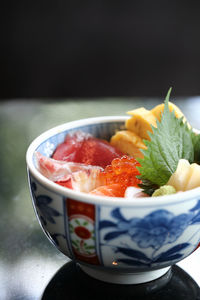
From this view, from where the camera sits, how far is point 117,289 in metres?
0.66

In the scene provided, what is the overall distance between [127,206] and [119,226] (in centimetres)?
3

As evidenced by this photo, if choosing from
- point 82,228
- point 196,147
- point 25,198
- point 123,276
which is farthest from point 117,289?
point 25,198

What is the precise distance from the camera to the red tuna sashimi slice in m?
0.83

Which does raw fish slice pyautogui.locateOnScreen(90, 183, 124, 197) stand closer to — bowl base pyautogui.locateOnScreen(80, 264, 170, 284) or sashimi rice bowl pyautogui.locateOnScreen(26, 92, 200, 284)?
sashimi rice bowl pyautogui.locateOnScreen(26, 92, 200, 284)

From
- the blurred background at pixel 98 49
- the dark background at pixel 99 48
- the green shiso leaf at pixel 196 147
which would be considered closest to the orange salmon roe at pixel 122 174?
the green shiso leaf at pixel 196 147

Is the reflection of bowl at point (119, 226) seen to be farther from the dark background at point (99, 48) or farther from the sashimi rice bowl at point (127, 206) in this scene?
the dark background at point (99, 48)

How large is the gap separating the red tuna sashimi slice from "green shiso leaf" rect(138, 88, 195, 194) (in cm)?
15

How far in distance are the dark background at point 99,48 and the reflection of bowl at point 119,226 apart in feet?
7.29

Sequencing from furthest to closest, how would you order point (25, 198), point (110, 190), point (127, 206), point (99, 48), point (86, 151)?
point (99, 48) → point (25, 198) → point (86, 151) → point (110, 190) → point (127, 206)

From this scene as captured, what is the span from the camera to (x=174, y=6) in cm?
274

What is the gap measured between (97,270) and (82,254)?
7cm

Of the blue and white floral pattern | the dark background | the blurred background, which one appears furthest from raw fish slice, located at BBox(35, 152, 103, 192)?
the dark background

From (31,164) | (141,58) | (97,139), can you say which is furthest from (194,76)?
(31,164)

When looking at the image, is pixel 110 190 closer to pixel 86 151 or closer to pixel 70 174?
pixel 70 174
